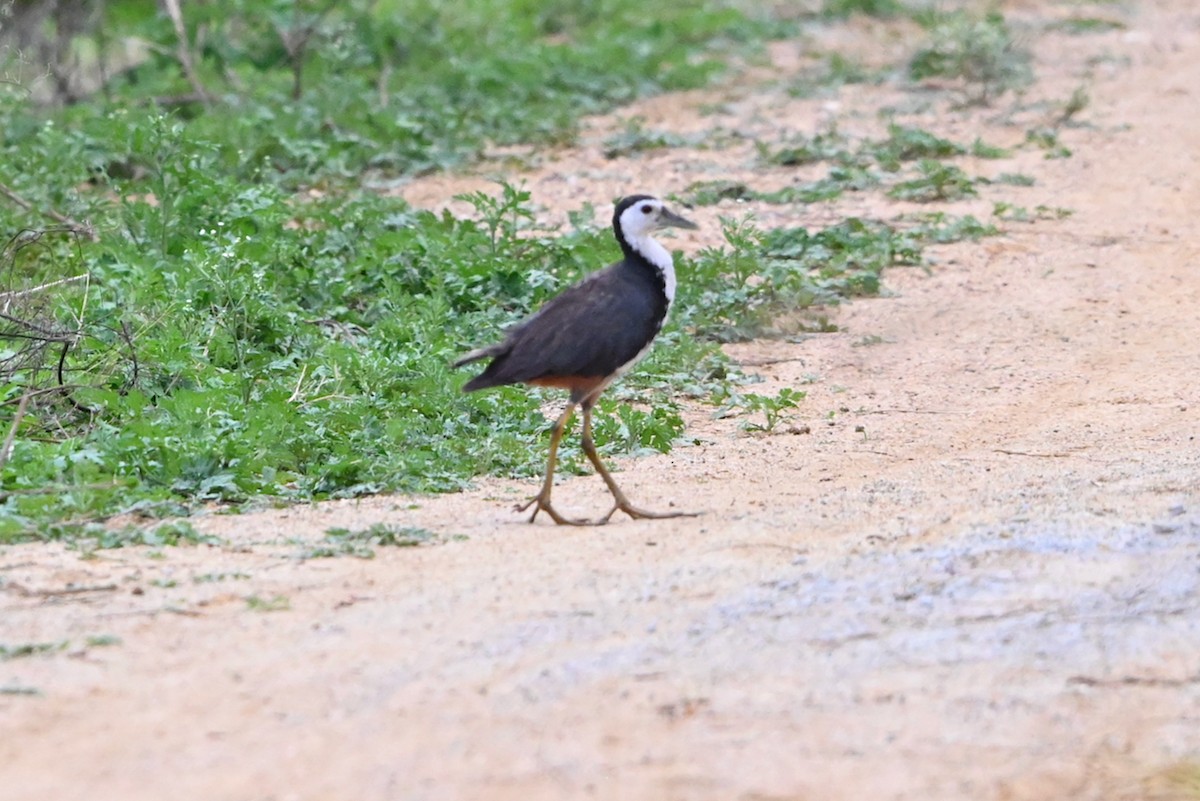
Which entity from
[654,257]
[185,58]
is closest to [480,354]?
[654,257]

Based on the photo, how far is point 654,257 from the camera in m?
6.27

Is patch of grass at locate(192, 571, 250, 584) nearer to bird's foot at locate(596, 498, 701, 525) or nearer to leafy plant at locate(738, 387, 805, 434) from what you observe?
bird's foot at locate(596, 498, 701, 525)

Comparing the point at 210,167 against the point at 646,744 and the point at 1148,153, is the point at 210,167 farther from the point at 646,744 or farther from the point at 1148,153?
the point at 646,744

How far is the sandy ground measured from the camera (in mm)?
3768

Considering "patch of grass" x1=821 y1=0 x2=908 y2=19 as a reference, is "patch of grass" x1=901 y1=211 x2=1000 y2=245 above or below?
below

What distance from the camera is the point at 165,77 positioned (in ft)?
43.8

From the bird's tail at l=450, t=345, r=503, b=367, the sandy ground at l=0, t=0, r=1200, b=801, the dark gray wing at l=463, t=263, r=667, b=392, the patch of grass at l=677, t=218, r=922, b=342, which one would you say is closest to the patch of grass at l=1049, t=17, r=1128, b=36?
the patch of grass at l=677, t=218, r=922, b=342

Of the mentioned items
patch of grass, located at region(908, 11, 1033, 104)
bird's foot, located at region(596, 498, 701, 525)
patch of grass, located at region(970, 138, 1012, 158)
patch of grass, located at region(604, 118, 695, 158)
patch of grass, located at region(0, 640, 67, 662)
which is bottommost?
bird's foot, located at region(596, 498, 701, 525)

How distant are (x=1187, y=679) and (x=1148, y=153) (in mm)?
8055

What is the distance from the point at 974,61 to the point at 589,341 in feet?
27.6

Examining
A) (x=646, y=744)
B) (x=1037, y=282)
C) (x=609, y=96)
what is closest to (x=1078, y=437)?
(x=1037, y=282)

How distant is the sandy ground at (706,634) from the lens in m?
3.77

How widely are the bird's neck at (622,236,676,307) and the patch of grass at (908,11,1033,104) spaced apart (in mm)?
7263

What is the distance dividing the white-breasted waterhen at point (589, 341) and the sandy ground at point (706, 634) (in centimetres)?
24
